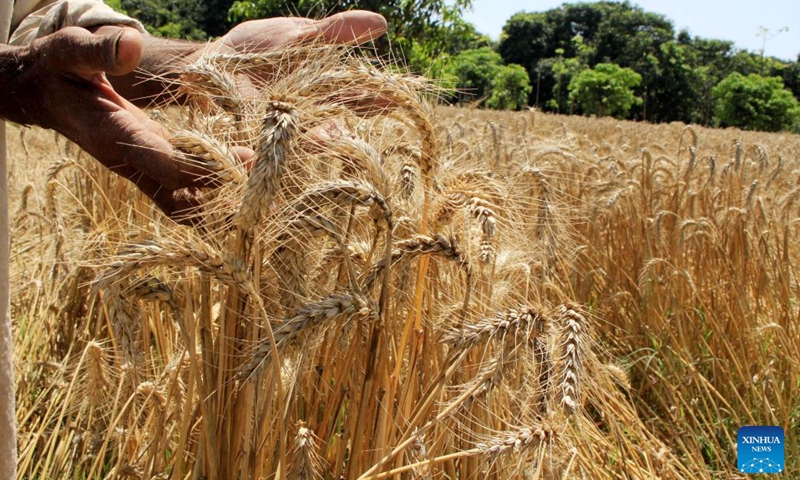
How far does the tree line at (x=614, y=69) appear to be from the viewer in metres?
37.0

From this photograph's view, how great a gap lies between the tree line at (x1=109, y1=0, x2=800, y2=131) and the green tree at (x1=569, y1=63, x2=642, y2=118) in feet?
0.19

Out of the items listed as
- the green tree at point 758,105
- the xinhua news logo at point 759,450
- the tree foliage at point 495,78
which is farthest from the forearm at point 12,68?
the green tree at point 758,105

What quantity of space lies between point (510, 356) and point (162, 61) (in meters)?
0.96

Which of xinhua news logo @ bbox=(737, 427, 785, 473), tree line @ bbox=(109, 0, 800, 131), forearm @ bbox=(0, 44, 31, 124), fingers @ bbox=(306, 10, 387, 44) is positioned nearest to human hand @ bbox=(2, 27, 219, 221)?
forearm @ bbox=(0, 44, 31, 124)

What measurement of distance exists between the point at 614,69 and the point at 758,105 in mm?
9086

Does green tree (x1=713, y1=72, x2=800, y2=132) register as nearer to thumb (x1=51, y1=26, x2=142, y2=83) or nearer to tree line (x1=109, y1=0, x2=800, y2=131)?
tree line (x1=109, y1=0, x2=800, y2=131)

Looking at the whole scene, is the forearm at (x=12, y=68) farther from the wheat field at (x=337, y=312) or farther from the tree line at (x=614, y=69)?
the tree line at (x=614, y=69)

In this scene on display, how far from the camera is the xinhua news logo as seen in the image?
6.86 feet

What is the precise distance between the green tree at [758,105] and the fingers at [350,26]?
150 ft

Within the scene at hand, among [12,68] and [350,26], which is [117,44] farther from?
[350,26]

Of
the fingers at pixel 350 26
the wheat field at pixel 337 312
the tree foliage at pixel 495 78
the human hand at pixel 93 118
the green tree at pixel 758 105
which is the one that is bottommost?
the wheat field at pixel 337 312

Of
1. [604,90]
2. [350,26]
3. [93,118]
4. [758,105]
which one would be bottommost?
[93,118]

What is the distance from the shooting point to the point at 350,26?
142 cm

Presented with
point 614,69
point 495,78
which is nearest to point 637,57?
point 614,69
